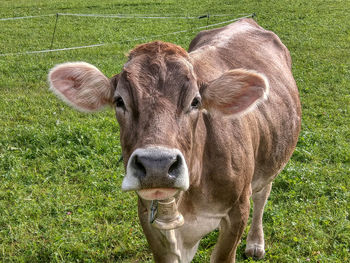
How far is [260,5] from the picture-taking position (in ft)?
60.8

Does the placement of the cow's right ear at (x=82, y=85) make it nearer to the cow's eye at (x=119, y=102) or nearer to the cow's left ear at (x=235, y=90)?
the cow's eye at (x=119, y=102)

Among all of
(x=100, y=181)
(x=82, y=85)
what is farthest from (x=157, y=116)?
(x=100, y=181)

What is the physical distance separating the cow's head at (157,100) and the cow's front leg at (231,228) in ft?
2.65

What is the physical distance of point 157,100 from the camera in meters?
2.53

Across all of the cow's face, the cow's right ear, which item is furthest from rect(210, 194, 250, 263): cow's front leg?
the cow's right ear

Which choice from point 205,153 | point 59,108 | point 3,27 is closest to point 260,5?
point 3,27

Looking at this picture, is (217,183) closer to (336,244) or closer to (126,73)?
(126,73)

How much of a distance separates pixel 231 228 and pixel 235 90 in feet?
3.85

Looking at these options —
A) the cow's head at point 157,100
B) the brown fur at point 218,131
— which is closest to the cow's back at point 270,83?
the brown fur at point 218,131

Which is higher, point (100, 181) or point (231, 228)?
point (231, 228)

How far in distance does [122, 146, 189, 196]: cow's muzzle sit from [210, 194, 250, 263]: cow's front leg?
122cm

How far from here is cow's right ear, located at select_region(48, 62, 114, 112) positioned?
3078 millimetres

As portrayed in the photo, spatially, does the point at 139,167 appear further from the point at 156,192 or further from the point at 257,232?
the point at 257,232

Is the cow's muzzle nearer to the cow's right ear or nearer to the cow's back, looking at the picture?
the cow's right ear
